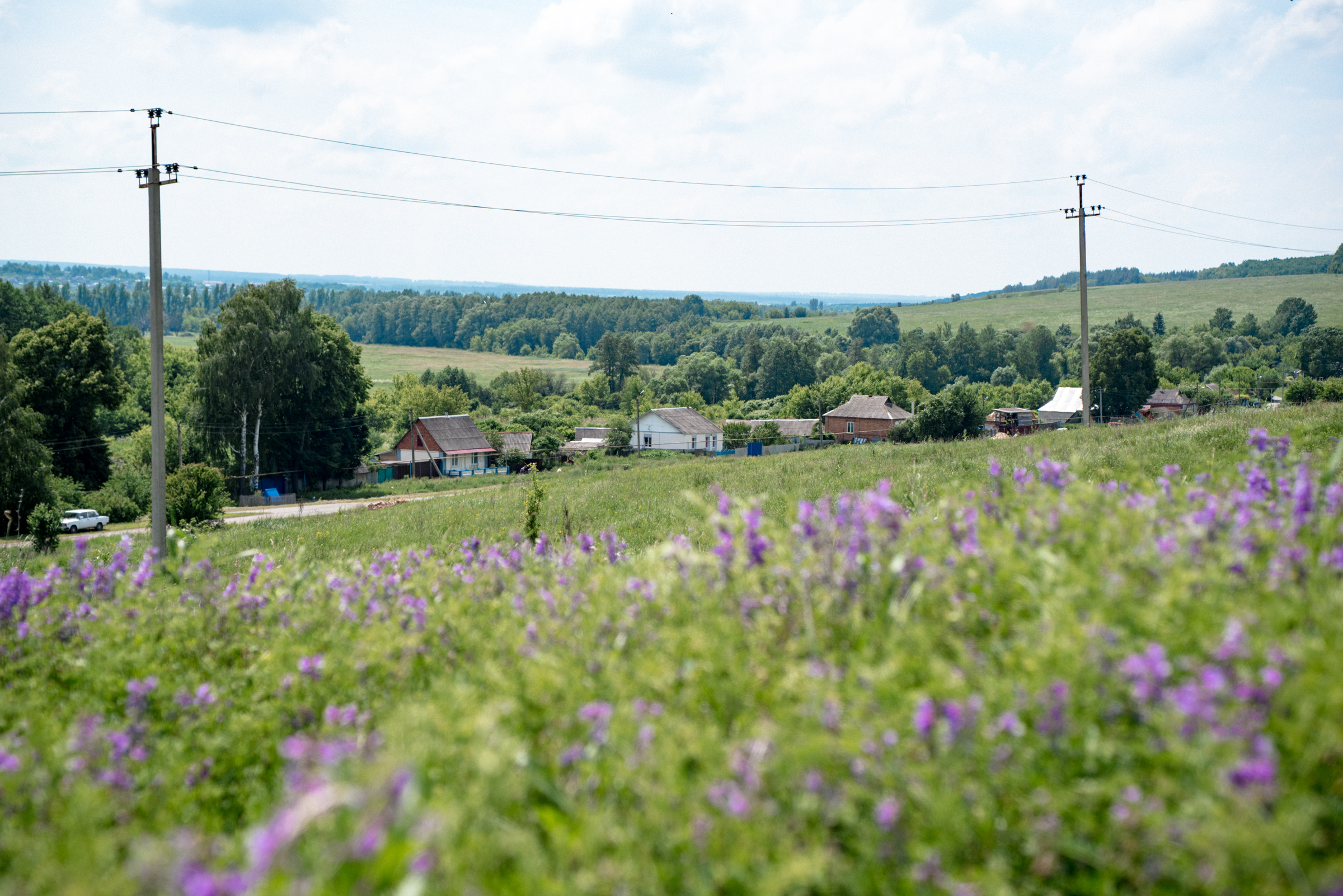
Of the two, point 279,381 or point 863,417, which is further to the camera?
point 863,417

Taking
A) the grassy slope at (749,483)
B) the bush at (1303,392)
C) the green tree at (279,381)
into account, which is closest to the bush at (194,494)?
the grassy slope at (749,483)

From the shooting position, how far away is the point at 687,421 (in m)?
87.2

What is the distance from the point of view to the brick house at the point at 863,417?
85.4 metres

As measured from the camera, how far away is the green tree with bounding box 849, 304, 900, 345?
16438 centimetres

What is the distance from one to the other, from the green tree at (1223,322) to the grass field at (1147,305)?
3455 mm

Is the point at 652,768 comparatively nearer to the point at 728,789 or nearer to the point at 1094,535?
the point at 728,789

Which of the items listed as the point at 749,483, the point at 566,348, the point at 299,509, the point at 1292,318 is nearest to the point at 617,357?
the point at 566,348

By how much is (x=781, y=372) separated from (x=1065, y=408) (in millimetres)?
45845

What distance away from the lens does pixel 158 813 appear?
3361 millimetres

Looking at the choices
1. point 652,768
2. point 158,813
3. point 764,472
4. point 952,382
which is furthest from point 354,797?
point 952,382

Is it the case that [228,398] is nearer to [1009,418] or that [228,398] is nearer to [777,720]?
[777,720]

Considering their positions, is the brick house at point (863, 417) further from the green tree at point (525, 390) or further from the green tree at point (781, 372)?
the green tree at point (525, 390)

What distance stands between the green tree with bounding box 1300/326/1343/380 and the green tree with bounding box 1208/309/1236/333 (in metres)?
36.8

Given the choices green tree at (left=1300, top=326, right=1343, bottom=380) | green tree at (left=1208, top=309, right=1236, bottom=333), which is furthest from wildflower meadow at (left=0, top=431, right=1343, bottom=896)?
green tree at (left=1208, top=309, right=1236, bottom=333)
